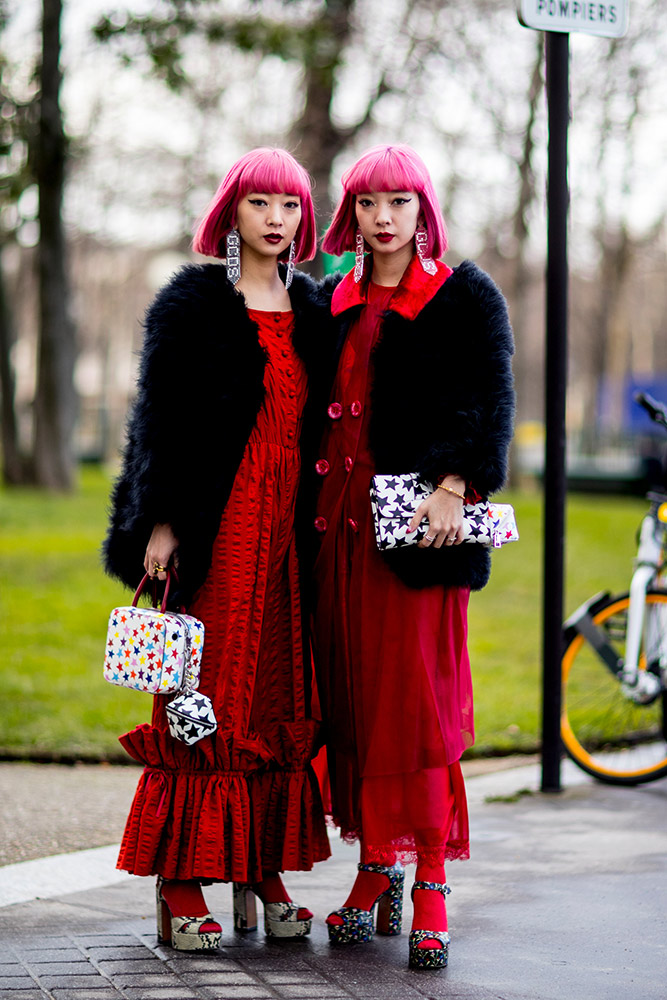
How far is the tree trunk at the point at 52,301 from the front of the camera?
16.5 metres

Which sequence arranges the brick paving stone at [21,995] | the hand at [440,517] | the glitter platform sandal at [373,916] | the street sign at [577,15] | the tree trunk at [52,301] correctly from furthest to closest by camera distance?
the tree trunk at [52,301] < the street sign at [577,15] < the glitter platform sandal at [373,916] < the hand at [440,517] < the brick paving stone at [21,995]

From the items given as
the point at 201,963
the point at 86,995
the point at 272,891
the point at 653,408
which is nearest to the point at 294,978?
the point at 201,963

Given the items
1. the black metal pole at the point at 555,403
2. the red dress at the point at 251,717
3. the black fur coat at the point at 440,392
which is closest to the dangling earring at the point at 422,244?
the black fur coat at the point at 440,392

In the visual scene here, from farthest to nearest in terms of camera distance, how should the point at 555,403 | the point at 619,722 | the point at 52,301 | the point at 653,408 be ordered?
the point at 52,301, the point at 619,722, the point at 653,408, the point at 555,403

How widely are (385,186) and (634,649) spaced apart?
2400mm

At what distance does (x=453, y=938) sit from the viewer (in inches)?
137

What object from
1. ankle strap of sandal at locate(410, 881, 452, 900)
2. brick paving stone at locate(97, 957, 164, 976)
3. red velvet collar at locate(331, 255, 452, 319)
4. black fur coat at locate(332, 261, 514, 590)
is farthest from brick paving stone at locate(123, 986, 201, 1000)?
red velvet collar at locate(331, 255, 452, 319)

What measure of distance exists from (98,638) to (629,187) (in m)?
19.3

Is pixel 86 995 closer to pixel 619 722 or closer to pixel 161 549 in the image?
pixel 161 549

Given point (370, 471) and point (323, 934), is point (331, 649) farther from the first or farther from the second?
point (323, 934)

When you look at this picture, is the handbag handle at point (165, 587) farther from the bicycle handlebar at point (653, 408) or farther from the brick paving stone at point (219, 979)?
the bicycle handlebar at point (653, 408)

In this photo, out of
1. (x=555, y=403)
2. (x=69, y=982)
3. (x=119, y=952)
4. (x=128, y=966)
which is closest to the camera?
(x=69, y=982)

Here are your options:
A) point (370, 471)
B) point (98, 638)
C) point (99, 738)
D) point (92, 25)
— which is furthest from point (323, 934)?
point (92, 25)

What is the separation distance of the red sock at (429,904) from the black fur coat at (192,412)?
0.94 metres
